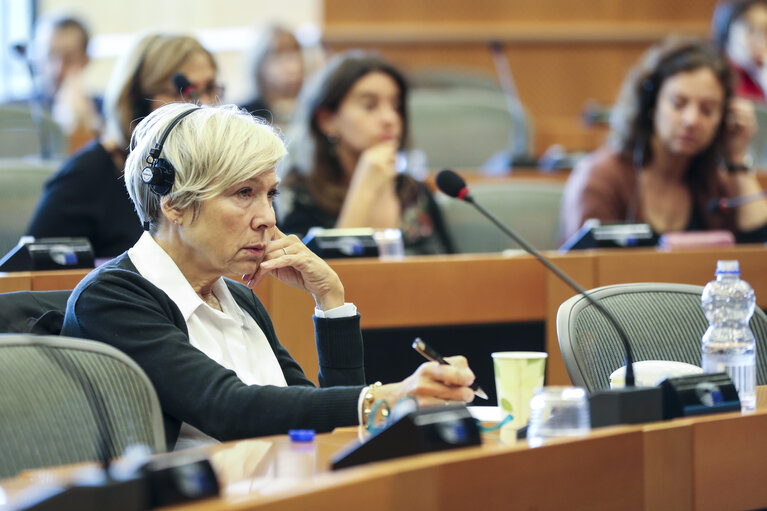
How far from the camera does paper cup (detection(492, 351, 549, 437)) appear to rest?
4.81 feet

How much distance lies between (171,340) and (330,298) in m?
0.36

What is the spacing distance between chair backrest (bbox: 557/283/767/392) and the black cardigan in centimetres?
48

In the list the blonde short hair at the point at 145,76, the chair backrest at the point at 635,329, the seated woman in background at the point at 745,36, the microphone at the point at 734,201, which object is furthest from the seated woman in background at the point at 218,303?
the seated woman in background at the point at 745,36

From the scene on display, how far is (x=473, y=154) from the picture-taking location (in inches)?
186

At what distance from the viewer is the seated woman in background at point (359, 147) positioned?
3070 mm

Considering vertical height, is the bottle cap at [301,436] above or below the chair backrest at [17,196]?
below

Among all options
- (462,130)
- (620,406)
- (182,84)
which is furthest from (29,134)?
(620,406)

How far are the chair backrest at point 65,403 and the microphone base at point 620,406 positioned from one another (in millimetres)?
560

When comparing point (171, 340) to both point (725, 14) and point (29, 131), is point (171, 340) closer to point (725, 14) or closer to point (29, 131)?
point (29, 131)

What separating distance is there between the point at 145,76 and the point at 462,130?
88.6 inches

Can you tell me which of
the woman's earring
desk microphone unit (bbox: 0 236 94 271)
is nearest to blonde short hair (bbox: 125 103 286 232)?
desk microphone unit (bbox: 0 236 94 271)

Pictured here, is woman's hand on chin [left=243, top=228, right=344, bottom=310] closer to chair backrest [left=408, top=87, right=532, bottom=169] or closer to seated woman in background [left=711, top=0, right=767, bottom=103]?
chair backrest [left=408, top=87, right=532, bottom=169]

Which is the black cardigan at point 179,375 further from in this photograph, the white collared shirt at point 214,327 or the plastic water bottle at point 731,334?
the plastic water bottle at point 731,334

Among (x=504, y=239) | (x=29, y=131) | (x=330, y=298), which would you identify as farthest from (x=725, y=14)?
(x=330, y=298)
